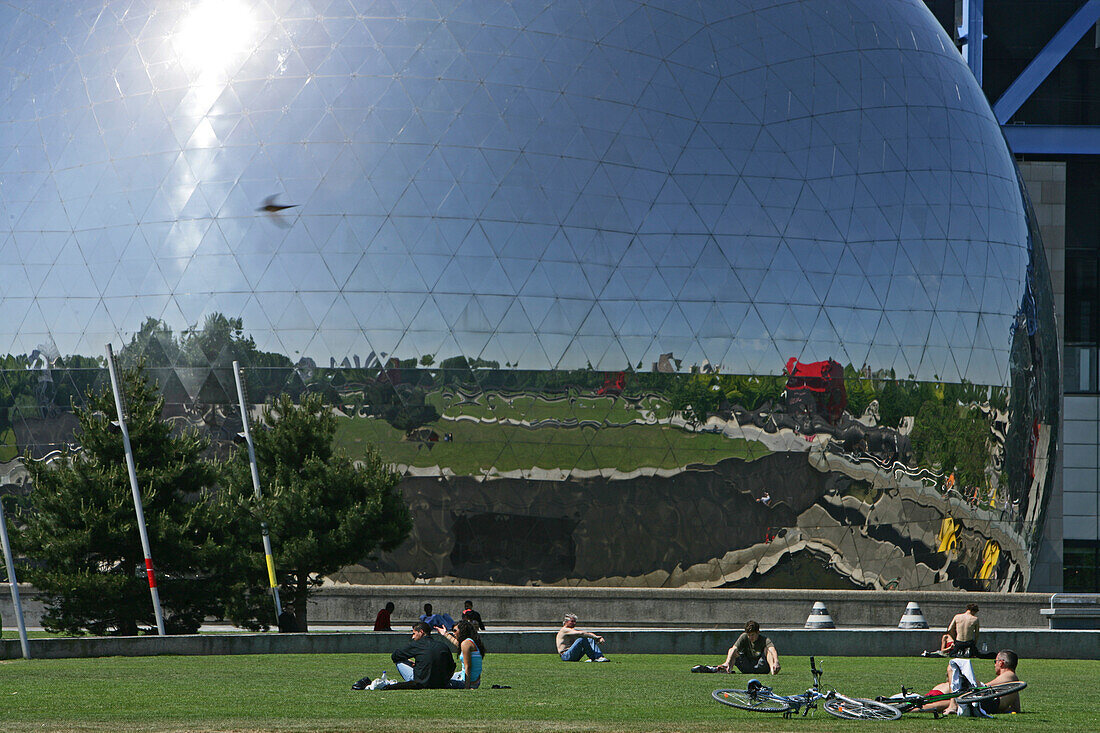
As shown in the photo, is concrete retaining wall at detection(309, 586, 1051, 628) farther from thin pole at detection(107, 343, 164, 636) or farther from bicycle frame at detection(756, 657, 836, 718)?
bicycle frame at detection(756, 657, 836, 718)

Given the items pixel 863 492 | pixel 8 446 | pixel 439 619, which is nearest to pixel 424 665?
pixel 439 619

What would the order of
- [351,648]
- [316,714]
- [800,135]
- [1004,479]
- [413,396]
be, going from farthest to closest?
[1004,479] < [800,135] < [413,396] < [351,648] < [316,714]

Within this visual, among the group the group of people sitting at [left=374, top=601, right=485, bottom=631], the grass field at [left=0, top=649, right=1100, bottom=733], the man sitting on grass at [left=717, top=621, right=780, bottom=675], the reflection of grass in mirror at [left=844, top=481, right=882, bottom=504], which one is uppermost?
the reflection of grass in mirror at [left=844, top=481, right=882, bottom=504]

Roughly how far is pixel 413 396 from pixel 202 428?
A: 14.6 ft

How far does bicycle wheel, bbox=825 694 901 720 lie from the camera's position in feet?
39.9

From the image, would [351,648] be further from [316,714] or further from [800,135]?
[800,135]

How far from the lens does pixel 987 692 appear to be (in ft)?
41.8

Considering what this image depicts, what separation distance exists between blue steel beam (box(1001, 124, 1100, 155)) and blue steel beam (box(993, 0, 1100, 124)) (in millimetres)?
812

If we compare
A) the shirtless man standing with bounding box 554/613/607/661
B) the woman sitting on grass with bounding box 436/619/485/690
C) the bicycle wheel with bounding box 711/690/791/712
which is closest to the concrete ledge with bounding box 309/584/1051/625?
the shirtless man standing with bounding box 554/613/607/661

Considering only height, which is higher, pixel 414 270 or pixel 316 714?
pixel 414 270

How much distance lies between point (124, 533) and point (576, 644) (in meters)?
7.92

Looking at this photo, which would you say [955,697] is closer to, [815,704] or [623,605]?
[815,704]

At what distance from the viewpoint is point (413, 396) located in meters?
26.1

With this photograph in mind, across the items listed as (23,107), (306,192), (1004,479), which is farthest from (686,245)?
(23,107)
